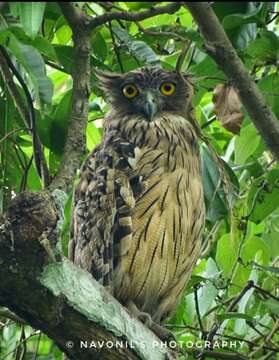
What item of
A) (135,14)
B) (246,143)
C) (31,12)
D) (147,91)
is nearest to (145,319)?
(246,143)

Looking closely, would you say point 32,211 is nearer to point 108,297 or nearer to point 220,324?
point 108,297

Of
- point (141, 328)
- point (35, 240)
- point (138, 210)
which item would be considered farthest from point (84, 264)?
point (35, 240)

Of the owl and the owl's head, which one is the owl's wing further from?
the owl's head

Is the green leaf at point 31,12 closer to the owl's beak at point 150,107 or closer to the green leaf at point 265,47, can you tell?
the green leaf at point 265,47

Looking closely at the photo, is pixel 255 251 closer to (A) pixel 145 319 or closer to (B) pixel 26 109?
(A) pixel 145 319

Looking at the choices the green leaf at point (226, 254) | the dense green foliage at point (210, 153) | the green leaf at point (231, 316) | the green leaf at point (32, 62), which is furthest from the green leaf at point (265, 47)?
the green leaf at point (231, 316)

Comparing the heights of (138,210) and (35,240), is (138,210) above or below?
below

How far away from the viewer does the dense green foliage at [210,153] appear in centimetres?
300

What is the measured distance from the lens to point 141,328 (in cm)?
262

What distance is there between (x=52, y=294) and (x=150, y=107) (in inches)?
67.4

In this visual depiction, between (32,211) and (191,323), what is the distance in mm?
1579

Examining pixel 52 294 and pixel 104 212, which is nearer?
pixel 52 294

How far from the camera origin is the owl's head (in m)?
3.83

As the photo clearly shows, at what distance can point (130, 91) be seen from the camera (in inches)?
155
